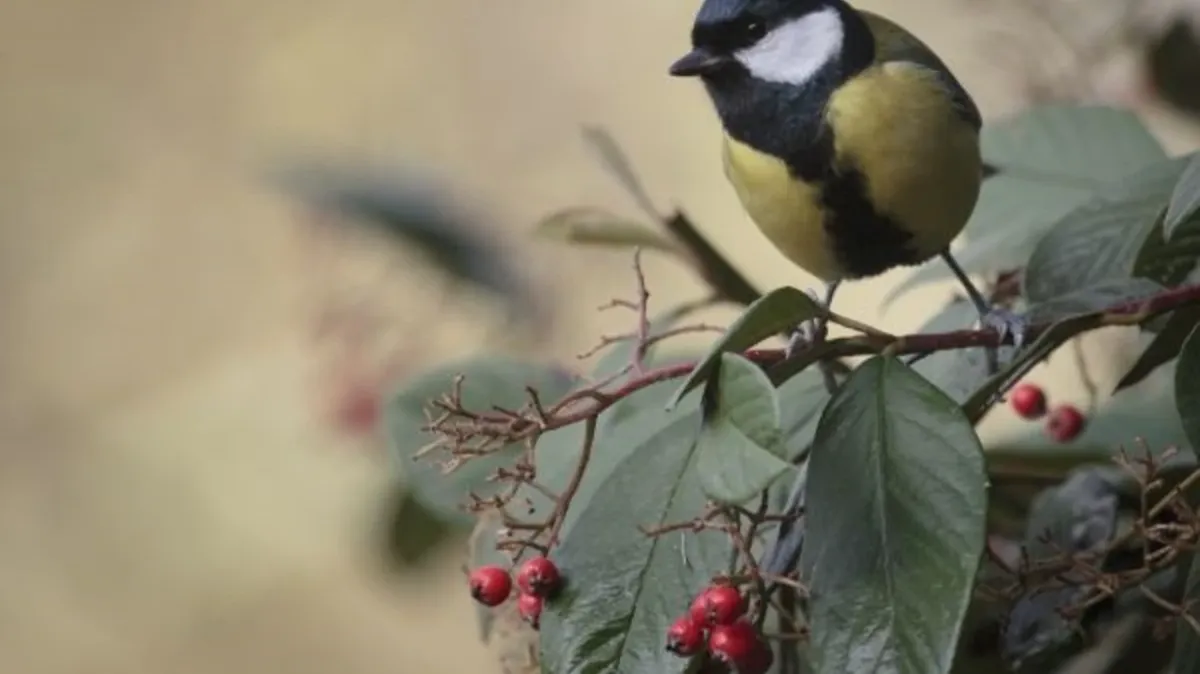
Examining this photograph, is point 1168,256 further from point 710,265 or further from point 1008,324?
point 710,265

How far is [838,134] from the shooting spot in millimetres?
460

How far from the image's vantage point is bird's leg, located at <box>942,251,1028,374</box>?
0.44 metres

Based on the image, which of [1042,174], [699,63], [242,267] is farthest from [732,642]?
[242,267]

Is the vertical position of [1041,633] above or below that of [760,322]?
below

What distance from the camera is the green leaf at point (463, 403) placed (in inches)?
22.4

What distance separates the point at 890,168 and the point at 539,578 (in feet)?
0.58

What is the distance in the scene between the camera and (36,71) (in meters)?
1.84

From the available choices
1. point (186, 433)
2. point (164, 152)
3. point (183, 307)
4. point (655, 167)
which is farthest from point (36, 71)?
point (655, 167)

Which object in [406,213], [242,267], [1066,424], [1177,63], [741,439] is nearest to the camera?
[741,439]

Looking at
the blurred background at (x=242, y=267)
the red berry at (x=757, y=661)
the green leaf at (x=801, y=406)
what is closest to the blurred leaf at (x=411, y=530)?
the green leaf at (x=801, y=406)

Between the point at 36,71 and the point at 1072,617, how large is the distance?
67.6 inches

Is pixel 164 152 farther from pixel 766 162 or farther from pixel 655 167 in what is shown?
pixel 766 162

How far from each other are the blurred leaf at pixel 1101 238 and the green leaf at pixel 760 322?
14 cm

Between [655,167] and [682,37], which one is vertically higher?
Answer: [682,37]
